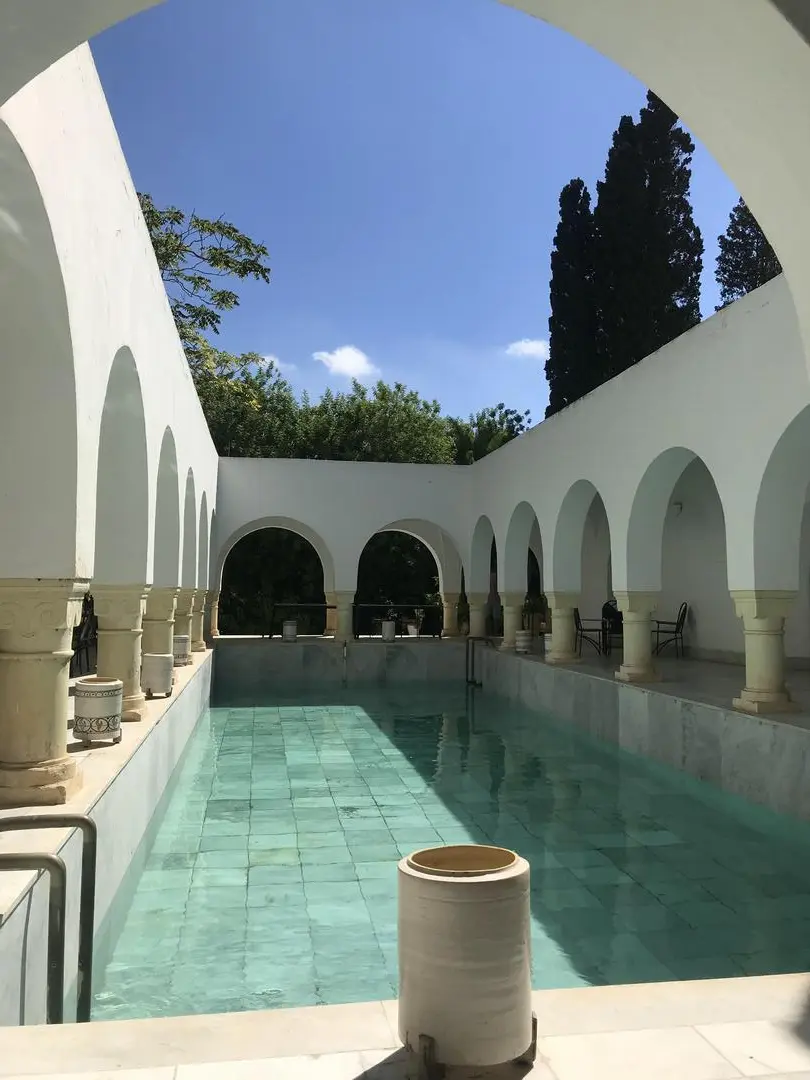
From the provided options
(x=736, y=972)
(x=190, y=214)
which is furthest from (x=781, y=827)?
(x=190, y=214)

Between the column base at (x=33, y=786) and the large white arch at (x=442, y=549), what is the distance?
55.6ft

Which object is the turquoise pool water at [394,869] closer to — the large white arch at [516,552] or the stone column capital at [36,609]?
the stone column capital at [36,609]

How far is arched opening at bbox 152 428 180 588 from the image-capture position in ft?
33.8

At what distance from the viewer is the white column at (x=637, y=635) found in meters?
10.9

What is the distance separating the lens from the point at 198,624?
1641cm

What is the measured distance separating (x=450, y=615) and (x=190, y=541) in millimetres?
8668

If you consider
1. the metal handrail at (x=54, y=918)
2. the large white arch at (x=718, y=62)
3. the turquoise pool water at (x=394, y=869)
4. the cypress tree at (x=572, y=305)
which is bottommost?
the turquoise pool water at (x=394, y=869)

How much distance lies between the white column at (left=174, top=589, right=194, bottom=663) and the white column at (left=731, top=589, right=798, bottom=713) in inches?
Result: 324

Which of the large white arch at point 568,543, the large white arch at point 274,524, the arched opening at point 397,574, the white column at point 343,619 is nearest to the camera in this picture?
the large white arch at point 568,543

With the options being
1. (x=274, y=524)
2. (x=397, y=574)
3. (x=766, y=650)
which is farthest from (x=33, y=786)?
(x=397, y=574)

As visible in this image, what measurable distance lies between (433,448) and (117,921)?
24726mm

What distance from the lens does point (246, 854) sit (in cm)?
634

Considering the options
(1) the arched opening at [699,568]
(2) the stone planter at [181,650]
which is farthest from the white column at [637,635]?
(2) the stone planter at [181,650]

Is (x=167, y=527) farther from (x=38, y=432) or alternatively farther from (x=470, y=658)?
(x=470, y=658)
